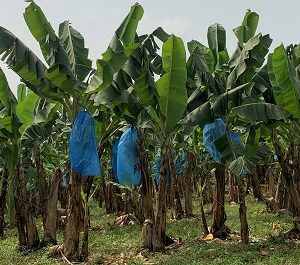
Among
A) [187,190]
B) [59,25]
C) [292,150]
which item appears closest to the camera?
[59,25]

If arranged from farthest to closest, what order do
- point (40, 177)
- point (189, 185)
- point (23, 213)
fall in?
point (189, 185) < point (40, 177) < point (23, 213)

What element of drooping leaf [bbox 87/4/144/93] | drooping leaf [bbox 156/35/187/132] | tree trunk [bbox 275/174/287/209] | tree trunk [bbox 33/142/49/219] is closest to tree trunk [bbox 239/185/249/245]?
drooping leaf [bbox 156/35/187/132]

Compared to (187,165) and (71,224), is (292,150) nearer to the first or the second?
(71,224)

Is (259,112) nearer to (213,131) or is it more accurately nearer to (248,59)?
(248,59)

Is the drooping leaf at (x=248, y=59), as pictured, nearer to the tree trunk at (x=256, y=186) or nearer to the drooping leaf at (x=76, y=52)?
the drooping leaf at (x=76, y=52)

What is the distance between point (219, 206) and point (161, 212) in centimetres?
177

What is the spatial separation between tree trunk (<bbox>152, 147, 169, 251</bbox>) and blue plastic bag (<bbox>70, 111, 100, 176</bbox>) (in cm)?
144

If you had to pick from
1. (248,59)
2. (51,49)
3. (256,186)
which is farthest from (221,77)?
(256,186)

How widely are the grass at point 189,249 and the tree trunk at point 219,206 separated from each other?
29cm

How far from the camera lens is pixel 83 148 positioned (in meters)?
7.82

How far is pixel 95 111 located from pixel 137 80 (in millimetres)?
1345

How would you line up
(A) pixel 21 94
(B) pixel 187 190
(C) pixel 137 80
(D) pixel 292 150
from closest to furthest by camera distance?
(C) pixel 137 80, (D) pixel 292 150, (A) pixel 21 94, (B) pixel 187 190

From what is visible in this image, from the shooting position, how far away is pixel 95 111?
29.3ft

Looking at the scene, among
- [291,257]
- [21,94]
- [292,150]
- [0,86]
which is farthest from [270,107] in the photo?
[21,94]
